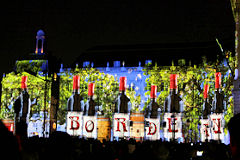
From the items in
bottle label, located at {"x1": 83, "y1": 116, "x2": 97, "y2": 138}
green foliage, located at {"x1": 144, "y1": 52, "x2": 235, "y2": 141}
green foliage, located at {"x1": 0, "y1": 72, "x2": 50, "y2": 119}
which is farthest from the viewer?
green foliage, located at {"x1": 0, "y1": 72, "x2": 50, "y2": 119}

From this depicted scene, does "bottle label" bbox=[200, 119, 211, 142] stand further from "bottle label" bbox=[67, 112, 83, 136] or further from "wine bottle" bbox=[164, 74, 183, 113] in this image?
"bottle label" bbox=[67, 112, 83, 136]

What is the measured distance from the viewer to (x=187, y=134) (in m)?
50.4

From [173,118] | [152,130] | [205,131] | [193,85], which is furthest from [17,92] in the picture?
[173,118]

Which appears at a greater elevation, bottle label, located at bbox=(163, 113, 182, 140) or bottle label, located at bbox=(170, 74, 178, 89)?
bottle label, located at bbox=(170, 74, 178, 89)

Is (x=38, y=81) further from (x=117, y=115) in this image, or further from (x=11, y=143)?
(x=11, y=143)

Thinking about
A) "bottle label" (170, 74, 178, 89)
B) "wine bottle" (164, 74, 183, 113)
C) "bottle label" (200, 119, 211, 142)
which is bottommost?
"bottle label" (200, 119, 211, 142)

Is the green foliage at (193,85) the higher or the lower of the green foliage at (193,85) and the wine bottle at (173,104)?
the higher

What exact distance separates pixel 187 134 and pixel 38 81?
1036 inches

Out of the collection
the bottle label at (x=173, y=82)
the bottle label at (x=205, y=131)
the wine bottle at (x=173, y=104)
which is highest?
the bottle label at (x=173, y=82)

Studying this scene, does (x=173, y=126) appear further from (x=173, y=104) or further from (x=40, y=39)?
(x=40, y=39)

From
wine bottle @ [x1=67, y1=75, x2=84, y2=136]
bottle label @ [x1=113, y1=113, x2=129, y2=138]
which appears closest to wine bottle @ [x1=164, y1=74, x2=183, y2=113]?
bottle label @ [x1=113, y1=113, x2=129, y2=138]

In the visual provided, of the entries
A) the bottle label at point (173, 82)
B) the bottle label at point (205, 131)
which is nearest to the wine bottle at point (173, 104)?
the bottle label at point (173, 82)

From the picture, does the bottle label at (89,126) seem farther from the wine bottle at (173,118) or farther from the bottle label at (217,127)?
the bottle label at (217,127)

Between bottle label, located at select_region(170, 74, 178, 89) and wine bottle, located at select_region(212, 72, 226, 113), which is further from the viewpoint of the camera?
wine bottle, located at select_region(212, 72, 226, 113)
